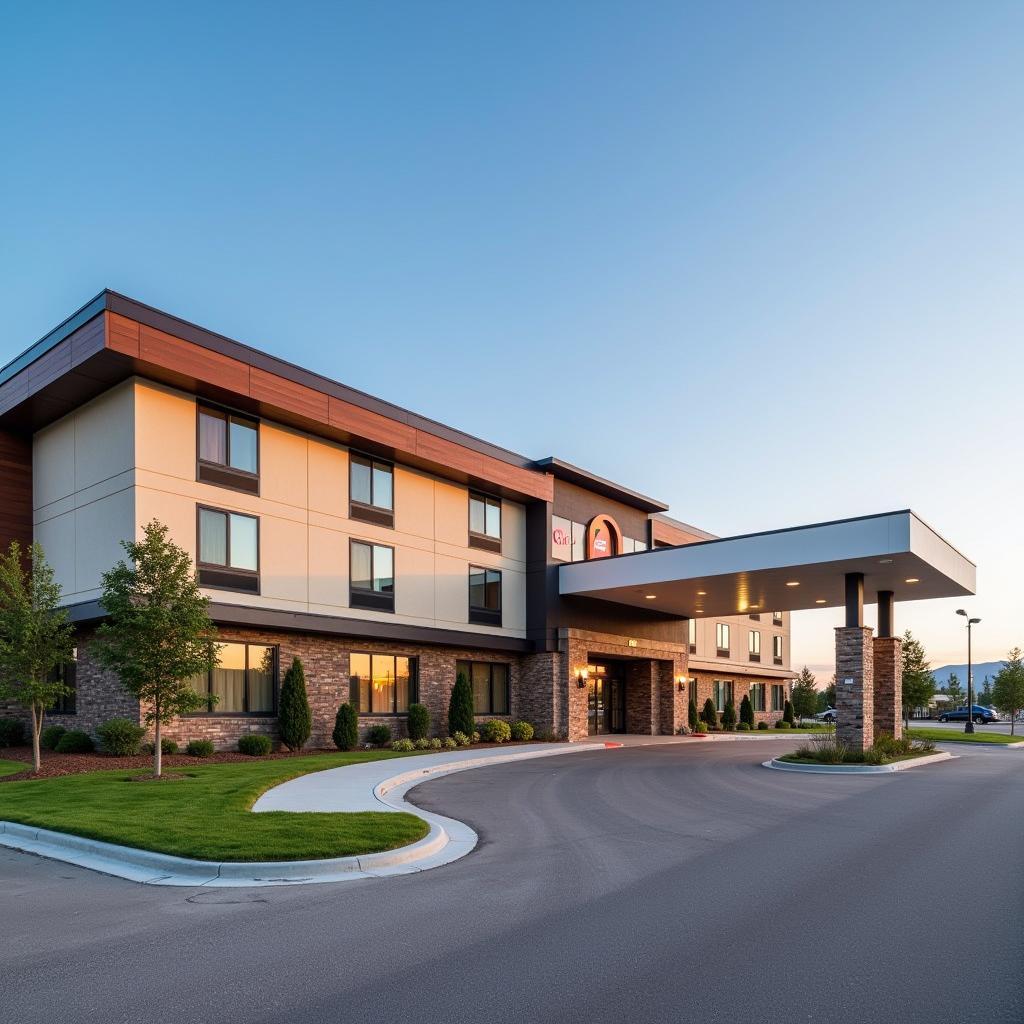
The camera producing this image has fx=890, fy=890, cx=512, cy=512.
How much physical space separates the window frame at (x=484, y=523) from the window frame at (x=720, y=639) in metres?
22.7

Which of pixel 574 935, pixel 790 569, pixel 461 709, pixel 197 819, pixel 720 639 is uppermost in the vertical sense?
pixel 790 569

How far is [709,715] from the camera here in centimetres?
4669

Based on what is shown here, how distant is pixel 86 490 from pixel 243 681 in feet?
20.7

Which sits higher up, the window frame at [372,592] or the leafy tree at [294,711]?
the window frame at [372,592]

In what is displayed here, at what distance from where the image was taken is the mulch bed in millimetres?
17500

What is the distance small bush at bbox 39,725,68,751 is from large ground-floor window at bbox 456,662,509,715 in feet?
40.6

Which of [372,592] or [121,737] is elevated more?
[372,592]

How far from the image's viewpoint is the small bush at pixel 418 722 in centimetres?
2728

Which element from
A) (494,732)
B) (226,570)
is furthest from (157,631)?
(494,732)

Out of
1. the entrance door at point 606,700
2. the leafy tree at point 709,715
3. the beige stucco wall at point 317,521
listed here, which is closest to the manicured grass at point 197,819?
the beige stucco wall at point 317,521

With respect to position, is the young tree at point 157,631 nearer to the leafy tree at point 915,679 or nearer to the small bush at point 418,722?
the small bush at point 418,722

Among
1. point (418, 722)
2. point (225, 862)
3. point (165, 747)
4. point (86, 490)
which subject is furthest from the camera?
point (418, 722)

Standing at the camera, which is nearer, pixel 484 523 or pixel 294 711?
pixel 294 711

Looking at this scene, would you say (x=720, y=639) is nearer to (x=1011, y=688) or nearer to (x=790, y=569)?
(x=1011, y=688)
